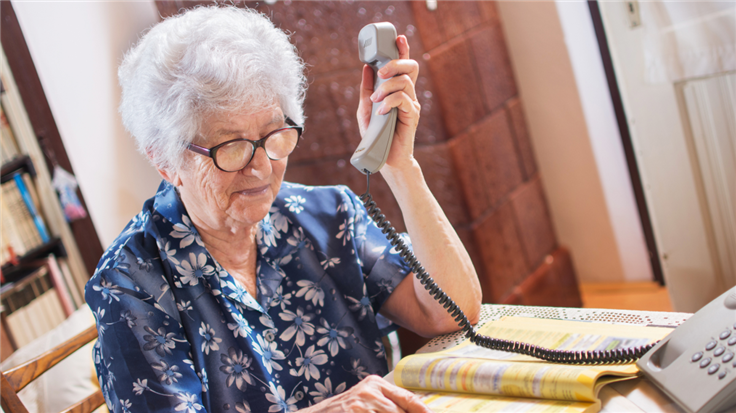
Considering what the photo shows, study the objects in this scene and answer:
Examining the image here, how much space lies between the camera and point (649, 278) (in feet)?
8.07

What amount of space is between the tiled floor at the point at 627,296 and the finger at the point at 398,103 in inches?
64.4

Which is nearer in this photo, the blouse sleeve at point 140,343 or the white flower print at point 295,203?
the blouse sleeve at point 140,343

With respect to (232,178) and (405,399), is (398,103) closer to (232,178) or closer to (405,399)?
(232,178)

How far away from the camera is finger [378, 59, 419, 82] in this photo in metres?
1.02

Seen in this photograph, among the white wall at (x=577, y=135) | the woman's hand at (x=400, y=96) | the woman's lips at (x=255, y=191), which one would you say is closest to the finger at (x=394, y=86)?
the woman's hand at (x=400, y=96)

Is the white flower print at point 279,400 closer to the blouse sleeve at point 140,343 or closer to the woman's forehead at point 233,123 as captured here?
the blouse sleeve at point 140,343

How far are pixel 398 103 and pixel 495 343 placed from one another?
1.44 ft

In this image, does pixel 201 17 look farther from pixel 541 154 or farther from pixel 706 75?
pixel 541 154

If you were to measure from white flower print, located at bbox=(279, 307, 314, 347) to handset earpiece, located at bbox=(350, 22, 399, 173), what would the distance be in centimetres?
32

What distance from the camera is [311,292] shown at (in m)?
1.16

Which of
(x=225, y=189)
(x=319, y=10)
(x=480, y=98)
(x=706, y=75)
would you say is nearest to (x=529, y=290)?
(x=480, y=98)

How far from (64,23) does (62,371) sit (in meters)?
1.43

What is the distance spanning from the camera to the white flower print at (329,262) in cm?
119

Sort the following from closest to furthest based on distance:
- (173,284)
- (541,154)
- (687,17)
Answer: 1. (173,284)
2. (687,17)
3. (541,154)
